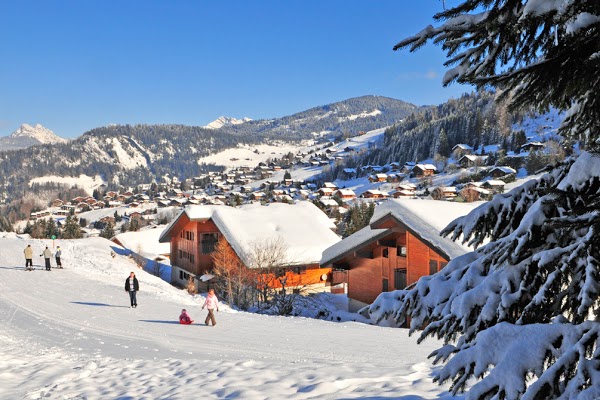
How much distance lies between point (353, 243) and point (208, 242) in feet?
57.2

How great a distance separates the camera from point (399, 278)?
Result: 24297 millimetres

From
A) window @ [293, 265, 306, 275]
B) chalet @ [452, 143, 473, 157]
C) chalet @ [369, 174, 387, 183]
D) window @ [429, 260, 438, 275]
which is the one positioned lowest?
window @ [293, 265, 306, 275]

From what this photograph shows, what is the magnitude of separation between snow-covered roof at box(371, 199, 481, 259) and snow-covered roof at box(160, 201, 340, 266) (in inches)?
495

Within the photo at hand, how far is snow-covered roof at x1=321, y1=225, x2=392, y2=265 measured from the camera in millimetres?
24859

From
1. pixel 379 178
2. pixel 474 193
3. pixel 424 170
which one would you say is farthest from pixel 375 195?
pixel 474 193

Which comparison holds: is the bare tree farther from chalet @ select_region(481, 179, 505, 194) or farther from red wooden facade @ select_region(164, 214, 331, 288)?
chalet @ select_region(481, 179, 505, 194)

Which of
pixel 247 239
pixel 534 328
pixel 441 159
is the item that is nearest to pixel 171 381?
pixel 534 328

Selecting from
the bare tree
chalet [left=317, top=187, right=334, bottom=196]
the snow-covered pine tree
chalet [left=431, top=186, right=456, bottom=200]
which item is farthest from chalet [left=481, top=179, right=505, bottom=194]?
the snow-covered pine tree

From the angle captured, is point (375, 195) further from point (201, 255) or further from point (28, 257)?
point (28, 257)

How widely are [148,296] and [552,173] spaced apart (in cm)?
2272

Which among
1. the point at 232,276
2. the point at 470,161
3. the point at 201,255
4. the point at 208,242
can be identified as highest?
the point at 470,161

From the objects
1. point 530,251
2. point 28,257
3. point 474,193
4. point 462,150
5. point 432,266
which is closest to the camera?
point 530,251

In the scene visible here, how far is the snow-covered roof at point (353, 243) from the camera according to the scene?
2486cm

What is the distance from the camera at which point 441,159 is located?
149250 mm
